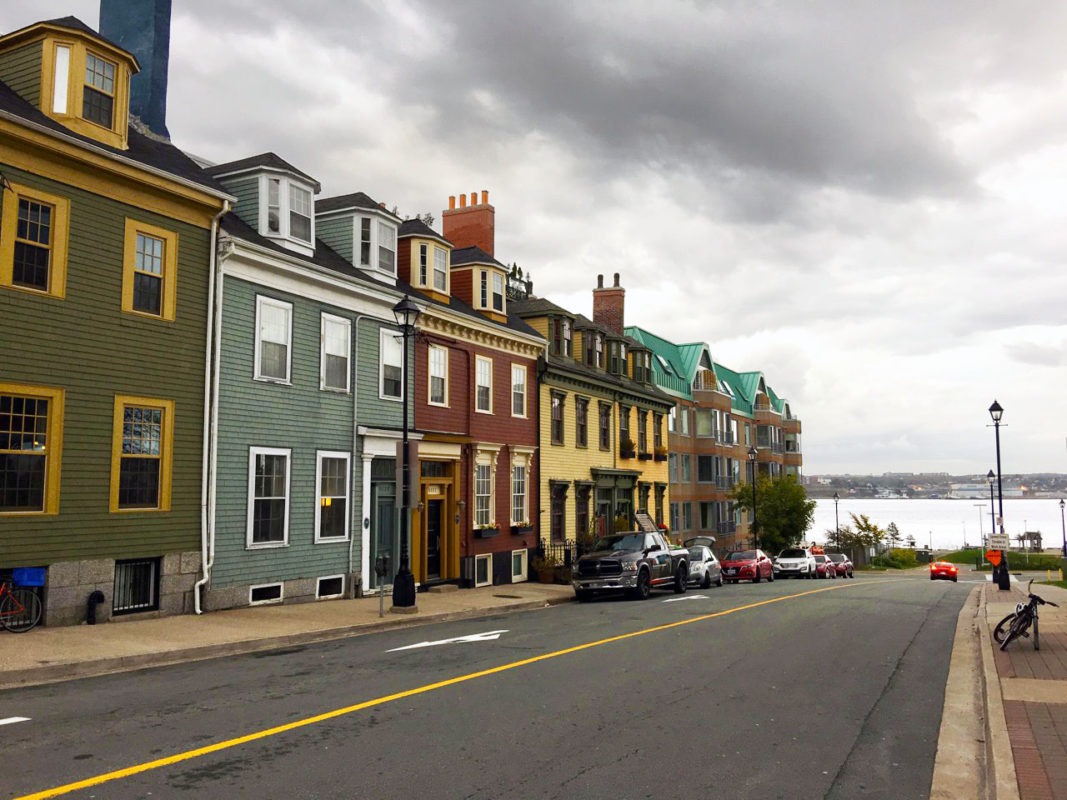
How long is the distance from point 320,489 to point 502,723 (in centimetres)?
1376

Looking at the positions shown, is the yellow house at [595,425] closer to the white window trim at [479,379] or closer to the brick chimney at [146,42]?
the white window trim at [479,379]

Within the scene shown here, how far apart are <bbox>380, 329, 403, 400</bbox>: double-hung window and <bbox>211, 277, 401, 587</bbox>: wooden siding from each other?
0.26 m


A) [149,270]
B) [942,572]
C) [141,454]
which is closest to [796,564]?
[942,572]

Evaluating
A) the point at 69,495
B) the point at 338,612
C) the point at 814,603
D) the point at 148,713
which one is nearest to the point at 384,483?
the point at 338,612

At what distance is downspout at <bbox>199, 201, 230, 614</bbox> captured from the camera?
59.5 ft

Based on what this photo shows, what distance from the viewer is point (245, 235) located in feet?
65.6

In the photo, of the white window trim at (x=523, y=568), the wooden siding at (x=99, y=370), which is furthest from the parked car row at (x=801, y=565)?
the wooden siding at (x=99, y=370)

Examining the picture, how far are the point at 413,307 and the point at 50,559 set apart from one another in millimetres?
8348

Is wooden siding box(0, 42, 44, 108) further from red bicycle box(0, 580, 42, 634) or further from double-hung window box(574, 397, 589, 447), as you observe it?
double-hung window box(574, 397, 589, 447)

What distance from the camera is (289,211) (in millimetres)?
21484

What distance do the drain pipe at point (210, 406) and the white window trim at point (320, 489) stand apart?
333cm

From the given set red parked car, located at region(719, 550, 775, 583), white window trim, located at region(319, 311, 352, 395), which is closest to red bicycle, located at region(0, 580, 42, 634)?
white window trim, located at region(319, 311, 352, 395)

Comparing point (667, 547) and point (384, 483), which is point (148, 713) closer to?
point (384, 483)

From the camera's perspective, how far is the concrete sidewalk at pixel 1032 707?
6.72m
